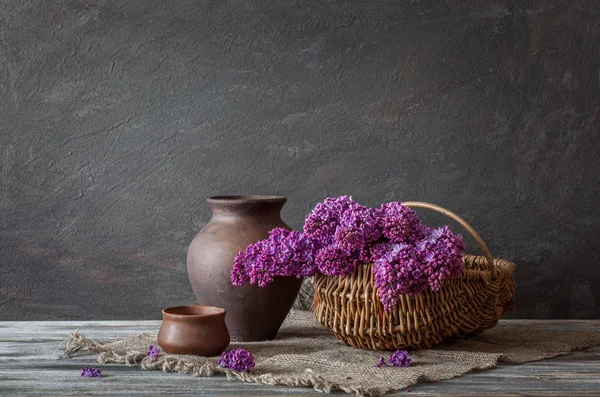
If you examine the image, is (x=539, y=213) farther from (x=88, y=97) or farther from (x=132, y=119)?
(x=88, y=97)

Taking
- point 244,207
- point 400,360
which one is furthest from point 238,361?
point 244,207

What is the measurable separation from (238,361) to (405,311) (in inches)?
12.8

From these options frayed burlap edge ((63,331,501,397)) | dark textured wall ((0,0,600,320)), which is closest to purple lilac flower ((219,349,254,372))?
frayed burlap edge ((63,331,501,397))

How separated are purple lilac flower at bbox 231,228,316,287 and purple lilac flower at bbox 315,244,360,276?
0.05 m

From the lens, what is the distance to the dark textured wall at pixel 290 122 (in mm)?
1930

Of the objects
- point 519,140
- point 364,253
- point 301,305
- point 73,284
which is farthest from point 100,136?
point 519,140

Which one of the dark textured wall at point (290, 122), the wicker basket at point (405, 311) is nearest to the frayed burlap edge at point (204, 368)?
the wicker basket at point (405, 311)

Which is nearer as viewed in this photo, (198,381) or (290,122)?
(198,381)

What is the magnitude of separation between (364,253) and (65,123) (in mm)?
971

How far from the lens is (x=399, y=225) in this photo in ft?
4.50

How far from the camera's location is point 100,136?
194 centimetres

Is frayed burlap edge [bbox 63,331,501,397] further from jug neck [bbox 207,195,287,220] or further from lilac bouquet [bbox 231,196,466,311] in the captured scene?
jug neck [bbox 207,195,287,220]

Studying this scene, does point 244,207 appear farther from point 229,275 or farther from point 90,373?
point 90,373

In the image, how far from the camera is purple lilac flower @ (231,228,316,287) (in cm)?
143
